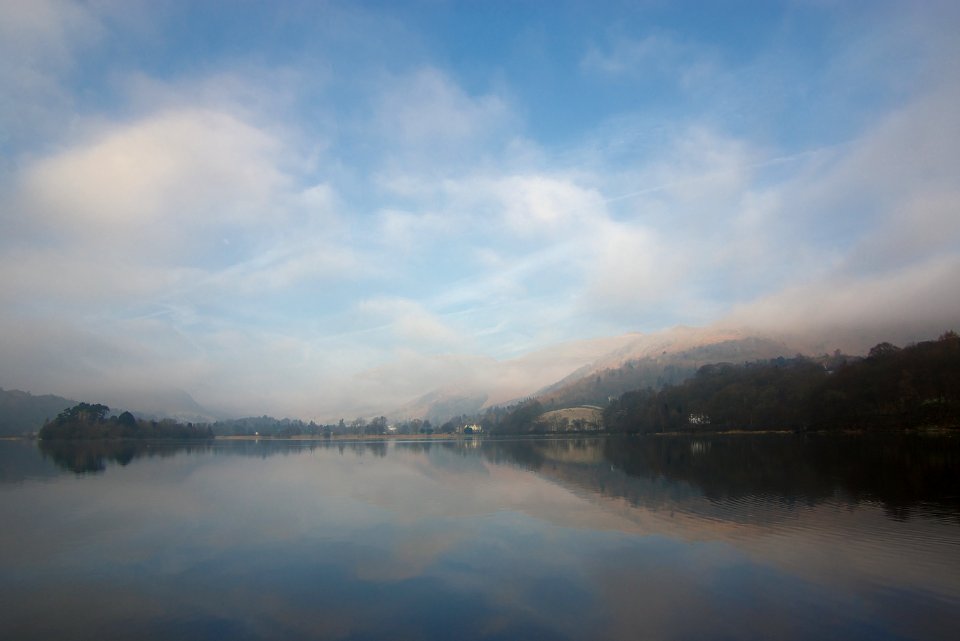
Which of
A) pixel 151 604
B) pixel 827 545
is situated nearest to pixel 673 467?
pixel 827 545

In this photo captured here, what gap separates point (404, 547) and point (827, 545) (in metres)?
16.6

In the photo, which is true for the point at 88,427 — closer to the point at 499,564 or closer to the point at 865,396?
the point at 499,564

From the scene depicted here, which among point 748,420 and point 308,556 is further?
point 748,420

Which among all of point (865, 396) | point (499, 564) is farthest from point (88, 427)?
point (865, 396)

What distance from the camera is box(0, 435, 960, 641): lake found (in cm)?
1455

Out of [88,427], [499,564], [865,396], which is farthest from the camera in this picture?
[88,427]

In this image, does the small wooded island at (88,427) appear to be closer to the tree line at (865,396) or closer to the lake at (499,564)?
the lake at (499,564)

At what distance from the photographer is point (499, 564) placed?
67.1 feet

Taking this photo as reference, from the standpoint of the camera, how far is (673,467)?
5775cm

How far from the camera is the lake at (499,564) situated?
1455cm

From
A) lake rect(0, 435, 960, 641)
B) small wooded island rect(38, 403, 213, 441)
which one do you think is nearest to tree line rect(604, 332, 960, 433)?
lake rect(0, 435, 960, 641)

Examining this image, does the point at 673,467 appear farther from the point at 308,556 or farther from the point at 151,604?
the point at 151,604

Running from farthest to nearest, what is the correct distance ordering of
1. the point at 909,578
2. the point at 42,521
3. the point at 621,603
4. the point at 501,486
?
the point at 501,486 < the point at 42,521 < the point at 909,578 < the point at 621,603

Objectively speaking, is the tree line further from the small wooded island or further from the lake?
the small wooded island
